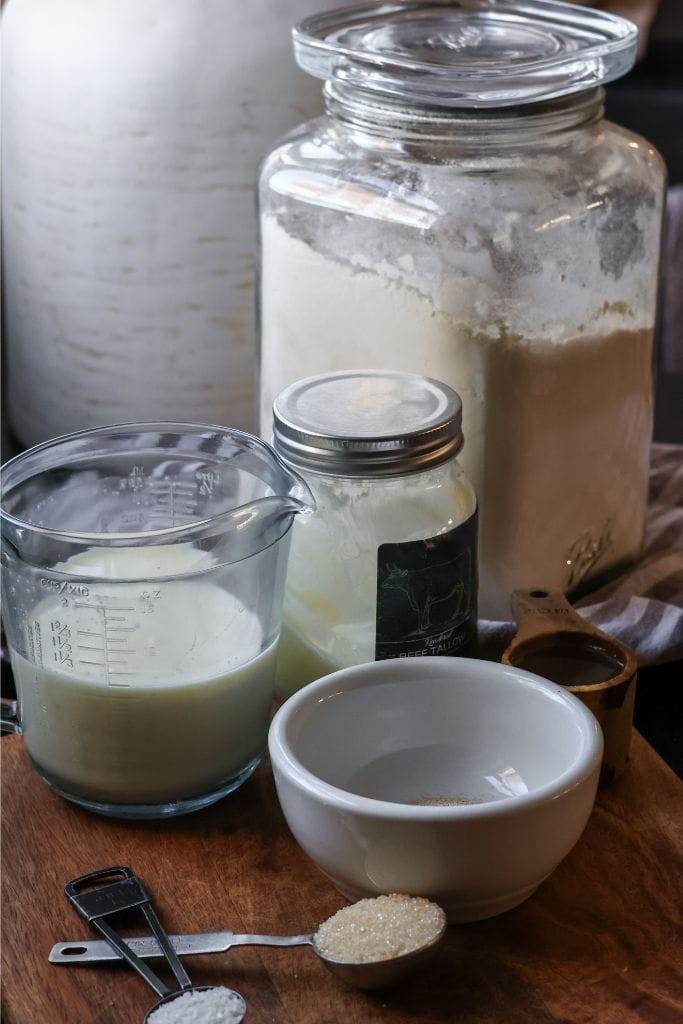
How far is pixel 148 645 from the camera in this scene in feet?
1.94

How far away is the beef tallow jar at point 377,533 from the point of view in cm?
63

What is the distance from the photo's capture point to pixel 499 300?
72cm

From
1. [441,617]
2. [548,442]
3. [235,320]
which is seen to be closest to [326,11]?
[235,320]

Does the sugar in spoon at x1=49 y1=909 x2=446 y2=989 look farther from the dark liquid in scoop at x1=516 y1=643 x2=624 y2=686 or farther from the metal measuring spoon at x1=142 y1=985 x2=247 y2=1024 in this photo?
the dark liquid in scoop at x1=516 y1=643 x2=624 y2=686

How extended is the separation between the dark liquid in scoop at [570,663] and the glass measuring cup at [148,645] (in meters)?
0.14

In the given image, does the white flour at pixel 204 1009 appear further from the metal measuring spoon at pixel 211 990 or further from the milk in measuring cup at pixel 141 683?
the milk in measuring cup at pixel 141 683

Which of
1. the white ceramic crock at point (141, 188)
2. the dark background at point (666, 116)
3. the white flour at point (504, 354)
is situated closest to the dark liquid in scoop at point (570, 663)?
the white flour at point (504, 354)

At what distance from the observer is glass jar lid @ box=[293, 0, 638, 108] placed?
70cm

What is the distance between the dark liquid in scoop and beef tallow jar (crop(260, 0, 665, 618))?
0.11 metres

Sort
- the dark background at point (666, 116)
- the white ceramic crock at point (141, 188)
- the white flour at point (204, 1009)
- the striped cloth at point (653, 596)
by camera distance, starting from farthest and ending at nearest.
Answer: the dark background at point (666, 116) < the white ceramic crock at point (141, 188) < the striped cloth at point (653, 596) < the white flour at point (204, 1009)

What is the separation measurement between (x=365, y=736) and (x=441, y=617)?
0.25 feet

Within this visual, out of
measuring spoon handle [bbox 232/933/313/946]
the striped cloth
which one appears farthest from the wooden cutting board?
the striped cloth

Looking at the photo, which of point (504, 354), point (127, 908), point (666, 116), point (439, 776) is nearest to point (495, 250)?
point (504, 354)

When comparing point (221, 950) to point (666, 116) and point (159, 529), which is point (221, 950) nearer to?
point (159, 529)
